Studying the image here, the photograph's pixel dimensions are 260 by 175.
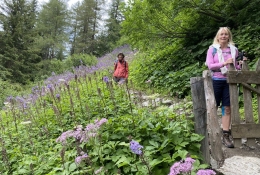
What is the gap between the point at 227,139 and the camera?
12.8 ft

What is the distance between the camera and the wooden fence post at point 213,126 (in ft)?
10.2

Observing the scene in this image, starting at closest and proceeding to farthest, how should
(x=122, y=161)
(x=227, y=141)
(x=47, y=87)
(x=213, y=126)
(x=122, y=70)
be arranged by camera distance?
(x=122, y=161), (x=213, y=126), (x=227, y=141), (x=122, y=70), (x=47, y=87)

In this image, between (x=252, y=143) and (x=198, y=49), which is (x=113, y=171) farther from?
(x=198, y=49)

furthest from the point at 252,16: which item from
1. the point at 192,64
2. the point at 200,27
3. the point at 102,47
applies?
the point at 102,47

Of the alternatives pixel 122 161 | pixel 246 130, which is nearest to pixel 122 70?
pixel 246 130

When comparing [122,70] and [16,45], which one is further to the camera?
[16,45]

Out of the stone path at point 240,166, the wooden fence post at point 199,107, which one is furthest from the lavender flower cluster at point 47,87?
the stone path at point 240,166

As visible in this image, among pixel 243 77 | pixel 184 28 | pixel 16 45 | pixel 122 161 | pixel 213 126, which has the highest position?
pixel 16 45

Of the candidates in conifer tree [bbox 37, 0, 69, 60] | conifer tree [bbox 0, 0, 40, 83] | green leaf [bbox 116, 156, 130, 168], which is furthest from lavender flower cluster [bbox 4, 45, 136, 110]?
conifer tree [bbox 37, 0, 69, 60]

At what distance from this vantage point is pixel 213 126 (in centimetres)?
319

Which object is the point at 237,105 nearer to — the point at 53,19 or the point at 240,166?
the point at 240,166

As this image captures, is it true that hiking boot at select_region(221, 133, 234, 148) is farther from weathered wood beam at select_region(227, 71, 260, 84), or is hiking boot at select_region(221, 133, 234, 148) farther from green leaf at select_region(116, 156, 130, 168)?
green leaf at select_region(116, 156, 130, 168)

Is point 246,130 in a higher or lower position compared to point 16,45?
lower

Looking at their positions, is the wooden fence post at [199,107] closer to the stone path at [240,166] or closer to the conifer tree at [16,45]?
the stone path at [240,166]
